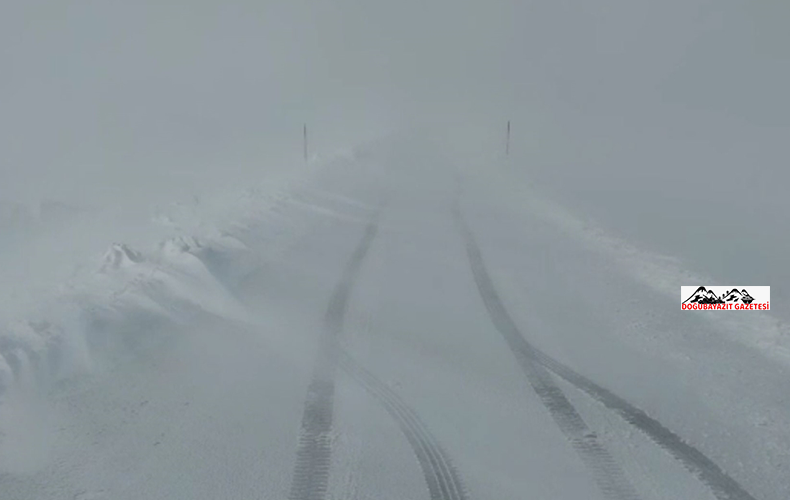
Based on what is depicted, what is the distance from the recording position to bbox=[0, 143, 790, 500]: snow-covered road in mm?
5215

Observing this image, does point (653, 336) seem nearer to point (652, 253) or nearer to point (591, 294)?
point (591, 294)

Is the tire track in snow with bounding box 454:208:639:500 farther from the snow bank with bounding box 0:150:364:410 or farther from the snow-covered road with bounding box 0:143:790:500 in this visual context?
the snow bank with bounding box 0:150:364:410

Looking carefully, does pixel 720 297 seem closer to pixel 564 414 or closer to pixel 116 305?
pixel 564 414

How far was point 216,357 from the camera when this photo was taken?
743 centimetres

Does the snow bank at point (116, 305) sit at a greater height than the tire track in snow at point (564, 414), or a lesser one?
greater

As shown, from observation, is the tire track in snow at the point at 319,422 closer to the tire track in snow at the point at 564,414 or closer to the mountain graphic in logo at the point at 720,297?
the tire track in snow at the point at 564,414

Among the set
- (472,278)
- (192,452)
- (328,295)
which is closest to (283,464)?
(192,452)

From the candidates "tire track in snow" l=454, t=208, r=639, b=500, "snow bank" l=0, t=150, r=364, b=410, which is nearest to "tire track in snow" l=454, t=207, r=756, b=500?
"tire track in snow" l=454, t=208, r=639, b=500

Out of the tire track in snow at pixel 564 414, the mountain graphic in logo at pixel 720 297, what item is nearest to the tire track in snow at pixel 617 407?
the tire track in snow at pixel 564 414

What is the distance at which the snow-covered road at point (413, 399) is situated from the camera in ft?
17.1

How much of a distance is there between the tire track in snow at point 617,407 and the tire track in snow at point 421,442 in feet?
4.33

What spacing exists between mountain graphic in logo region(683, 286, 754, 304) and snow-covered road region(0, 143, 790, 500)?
54 cm

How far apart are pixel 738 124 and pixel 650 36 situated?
56175 mm

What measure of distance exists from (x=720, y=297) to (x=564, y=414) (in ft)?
17.0
